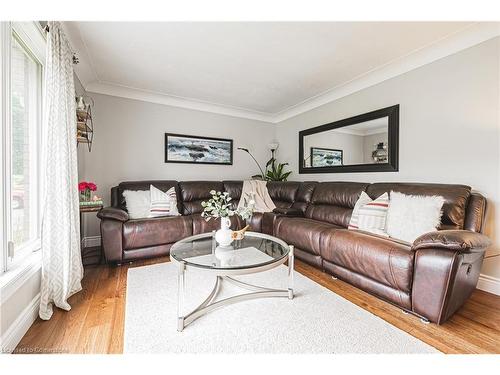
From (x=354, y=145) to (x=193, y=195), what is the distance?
8.13ft

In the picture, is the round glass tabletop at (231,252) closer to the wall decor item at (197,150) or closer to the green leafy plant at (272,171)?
the wall decor item at (197,150)

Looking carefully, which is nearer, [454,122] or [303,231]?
[454,122]

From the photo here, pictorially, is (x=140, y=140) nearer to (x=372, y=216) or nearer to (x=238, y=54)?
(x=238, y=54)

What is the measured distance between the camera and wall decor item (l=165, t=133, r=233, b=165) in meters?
3.81

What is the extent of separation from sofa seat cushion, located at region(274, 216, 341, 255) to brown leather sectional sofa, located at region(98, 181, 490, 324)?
0.04 feet

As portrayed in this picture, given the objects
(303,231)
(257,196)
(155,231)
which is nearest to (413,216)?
(303,231)

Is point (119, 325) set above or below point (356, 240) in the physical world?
below

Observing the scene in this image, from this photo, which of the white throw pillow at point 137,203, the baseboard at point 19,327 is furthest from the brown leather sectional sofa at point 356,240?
the baseboard at point 19,327

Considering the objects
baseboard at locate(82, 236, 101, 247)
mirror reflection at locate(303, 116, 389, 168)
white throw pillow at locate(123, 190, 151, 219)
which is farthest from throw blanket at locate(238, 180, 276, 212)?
baseboard at locate(82, 236, 101, 247)

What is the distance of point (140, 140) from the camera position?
3.59 metres

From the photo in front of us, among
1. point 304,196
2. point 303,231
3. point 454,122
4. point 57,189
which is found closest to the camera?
point 57,189

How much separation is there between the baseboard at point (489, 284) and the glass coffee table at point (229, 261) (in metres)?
1.77
